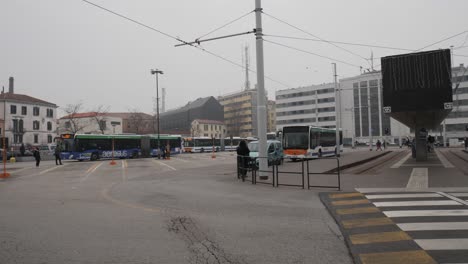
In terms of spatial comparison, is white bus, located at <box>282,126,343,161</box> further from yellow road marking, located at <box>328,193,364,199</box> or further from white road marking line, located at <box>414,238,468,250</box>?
white road marking line, located at <box>414,238,468,250</box>

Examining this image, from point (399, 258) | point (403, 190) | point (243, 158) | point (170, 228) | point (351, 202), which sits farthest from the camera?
point (243, 158)

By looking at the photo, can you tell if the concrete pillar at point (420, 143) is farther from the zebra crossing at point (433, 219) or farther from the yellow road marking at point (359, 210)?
the yellow road marking at point (359, 210)

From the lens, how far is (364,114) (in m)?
108

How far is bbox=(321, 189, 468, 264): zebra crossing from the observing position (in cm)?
548

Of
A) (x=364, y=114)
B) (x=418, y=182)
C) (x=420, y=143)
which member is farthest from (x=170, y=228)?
(x=364, y=114)

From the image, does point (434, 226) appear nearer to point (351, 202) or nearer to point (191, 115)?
point (351, 202)

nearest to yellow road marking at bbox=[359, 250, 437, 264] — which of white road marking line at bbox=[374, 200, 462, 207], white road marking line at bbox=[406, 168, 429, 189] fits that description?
white road marking line at bbox=[374, 200, 462, 207]

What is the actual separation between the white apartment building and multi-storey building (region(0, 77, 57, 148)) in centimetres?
6639

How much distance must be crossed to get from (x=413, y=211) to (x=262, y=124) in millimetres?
8578

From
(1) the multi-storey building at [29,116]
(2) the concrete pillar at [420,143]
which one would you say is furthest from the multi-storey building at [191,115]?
(2) the concrete pillar at [420,143]

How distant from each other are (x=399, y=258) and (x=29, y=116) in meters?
93.1

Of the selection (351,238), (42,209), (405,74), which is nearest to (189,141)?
(405,74)

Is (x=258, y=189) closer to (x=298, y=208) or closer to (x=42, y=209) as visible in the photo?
(x=298, y=208)

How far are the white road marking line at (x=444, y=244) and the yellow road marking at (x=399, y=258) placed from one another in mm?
332
